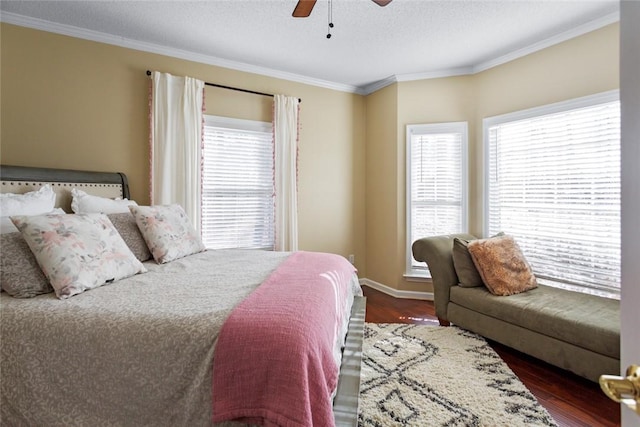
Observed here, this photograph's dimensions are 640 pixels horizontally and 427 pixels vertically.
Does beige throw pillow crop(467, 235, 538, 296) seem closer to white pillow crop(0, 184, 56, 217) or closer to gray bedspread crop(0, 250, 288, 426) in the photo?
gray bedspread crop(0, 250, 288, 426)

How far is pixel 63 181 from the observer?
259 cm

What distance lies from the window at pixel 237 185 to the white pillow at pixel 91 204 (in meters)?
0.94

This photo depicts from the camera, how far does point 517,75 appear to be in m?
3.22

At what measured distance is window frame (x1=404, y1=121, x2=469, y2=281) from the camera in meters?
3.67

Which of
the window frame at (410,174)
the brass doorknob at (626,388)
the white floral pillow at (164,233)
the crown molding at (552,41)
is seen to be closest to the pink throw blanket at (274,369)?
the brass doorknob at (626,388)

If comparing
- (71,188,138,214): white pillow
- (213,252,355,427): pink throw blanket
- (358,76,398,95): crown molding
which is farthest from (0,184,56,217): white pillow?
(358,76,398,95): crown molding

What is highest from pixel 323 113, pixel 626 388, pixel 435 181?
pixel 323 113

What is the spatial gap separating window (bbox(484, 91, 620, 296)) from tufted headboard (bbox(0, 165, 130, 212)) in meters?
3.79

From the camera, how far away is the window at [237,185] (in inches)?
135

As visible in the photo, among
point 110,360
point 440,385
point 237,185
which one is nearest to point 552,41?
point 440,385

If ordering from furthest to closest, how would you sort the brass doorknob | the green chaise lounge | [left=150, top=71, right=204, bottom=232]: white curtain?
[left=150, top=71, right=204, bottom=232]: white curtain
the green chaise lounge
the brass doorknob

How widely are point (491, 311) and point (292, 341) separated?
2.00 m

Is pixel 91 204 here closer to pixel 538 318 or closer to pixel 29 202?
pixel 29 202

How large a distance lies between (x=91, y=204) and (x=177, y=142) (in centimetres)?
103
